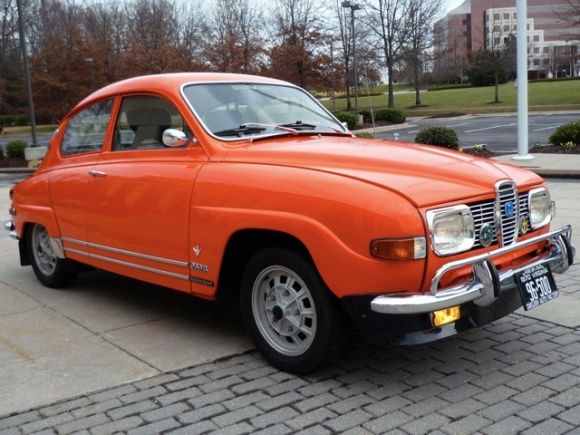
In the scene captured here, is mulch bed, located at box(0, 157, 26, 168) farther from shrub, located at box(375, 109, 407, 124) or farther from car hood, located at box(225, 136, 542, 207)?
car hood, located at box(225, 136, 542, 207)

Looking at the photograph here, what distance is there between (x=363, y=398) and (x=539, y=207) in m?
1.77

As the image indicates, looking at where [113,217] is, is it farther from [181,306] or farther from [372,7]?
[372,7]

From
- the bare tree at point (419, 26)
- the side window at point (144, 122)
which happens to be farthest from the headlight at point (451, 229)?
the bare tree at point (419, 26)

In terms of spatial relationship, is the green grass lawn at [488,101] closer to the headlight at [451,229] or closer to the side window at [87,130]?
the side window at [87,130]

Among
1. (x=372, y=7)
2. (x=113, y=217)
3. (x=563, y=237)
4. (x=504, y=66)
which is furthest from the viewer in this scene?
(x=504, y=66)

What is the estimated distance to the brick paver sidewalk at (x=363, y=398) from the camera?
3.46 meters

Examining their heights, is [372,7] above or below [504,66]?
above

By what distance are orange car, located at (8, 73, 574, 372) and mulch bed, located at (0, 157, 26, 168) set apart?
19.5m

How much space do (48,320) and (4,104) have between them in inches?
2745

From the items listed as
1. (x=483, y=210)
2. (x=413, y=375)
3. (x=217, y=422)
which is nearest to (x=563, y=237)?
(x=483, y=210)

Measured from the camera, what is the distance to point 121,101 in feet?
18.0

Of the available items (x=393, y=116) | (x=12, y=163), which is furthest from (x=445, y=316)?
(x=393, y=116)

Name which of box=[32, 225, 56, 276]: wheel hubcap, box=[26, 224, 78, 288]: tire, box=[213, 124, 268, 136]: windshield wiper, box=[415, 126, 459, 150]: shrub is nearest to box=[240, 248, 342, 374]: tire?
box=[213, 124, 268, 136]: windshield wiper

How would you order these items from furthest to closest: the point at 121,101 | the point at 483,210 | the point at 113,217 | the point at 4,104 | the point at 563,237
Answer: the point at 4,104 < the point at 121,101 < the point at 113,217 < the point at 563,237 < the point at 483,210
